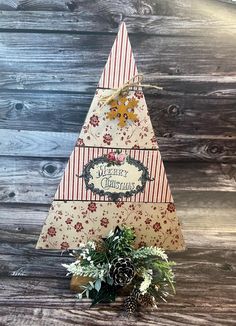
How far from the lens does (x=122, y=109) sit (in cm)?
96

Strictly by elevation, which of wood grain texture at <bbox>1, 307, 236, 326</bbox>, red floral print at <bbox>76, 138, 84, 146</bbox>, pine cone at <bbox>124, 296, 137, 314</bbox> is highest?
red floral print at <bbox>76, 138, 84, 146</bbox>

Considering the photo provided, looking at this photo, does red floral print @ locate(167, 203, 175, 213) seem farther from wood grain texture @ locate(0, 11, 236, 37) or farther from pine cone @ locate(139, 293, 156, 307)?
wood grain texture @ locate(0, 11, 236, 37)

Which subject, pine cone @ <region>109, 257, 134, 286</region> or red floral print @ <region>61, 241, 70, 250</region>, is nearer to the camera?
pine cone @ <region>109, 257, 134, 286</region>

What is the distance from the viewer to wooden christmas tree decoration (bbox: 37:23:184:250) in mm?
958

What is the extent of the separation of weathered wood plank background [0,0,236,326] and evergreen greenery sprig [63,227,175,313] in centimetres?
5

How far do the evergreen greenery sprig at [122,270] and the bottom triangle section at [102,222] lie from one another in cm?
4

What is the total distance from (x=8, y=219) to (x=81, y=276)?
0.25 meters

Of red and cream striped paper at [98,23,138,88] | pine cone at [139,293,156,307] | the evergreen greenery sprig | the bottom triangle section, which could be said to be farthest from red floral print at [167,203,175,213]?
red and cream striped paper at [98,23,138,88]

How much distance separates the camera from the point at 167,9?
96 centimetres

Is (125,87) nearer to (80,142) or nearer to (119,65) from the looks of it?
(119,65)

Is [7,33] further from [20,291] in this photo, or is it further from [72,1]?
[20,291]

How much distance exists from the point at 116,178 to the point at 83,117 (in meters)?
0.18

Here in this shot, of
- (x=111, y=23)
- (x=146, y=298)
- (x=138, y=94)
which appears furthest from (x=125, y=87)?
(x=146, y=298)

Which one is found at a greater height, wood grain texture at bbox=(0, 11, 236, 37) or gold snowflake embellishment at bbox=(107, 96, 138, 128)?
wood grain texture at bbox=(0, 11, 236, 37)
